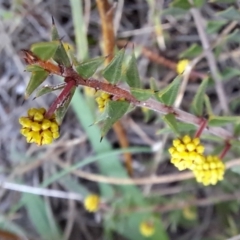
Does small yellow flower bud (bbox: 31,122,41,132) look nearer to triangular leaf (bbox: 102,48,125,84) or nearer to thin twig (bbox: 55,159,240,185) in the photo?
triangular leaf (bbox: 102,48,125,84)

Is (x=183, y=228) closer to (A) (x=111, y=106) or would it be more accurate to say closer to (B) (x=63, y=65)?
(A) (x=111, y=106)

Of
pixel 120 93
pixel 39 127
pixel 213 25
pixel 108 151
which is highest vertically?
pixel 213 25

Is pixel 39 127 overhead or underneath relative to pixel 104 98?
underneath

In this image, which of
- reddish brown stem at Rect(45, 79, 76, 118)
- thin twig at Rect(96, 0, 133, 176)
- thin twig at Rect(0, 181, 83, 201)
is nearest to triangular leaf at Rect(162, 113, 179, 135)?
reddish brown stem at Rect(45, 79, 76, 118)

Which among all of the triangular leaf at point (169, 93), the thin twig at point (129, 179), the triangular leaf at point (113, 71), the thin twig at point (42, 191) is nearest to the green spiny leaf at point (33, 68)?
the triangular leaf at point (113, 71)

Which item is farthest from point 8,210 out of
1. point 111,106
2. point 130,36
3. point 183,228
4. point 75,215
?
point 111,106

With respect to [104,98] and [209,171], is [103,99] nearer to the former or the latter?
[104,98]

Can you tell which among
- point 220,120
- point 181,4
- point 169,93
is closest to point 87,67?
point 169,93
